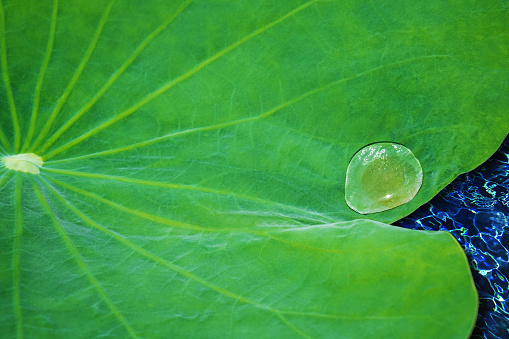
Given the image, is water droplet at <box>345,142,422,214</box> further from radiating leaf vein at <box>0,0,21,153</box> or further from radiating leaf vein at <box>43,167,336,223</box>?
radiating leaf vein at <box>0,0,21,153</box>

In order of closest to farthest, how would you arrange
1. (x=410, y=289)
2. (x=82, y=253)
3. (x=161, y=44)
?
(x=410, y=289), (x=82, y=253), (x=161, y=44)

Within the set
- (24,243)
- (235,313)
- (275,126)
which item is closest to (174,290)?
(235,313)

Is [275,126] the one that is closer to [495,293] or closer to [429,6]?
[429,6]

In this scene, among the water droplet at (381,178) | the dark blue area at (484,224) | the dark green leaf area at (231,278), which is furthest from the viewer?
the water droplet at (381,178)

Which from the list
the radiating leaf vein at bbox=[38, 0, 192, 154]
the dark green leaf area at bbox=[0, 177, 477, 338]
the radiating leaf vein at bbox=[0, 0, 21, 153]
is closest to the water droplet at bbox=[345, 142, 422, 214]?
the dark green leaf area at bbox=[0, 177, 477, 338]

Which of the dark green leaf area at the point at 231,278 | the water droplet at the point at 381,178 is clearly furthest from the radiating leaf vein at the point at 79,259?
the water droplet at the point at 381,178

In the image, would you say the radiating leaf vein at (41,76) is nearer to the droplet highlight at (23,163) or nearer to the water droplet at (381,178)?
the droplet highlight at (23,163)
